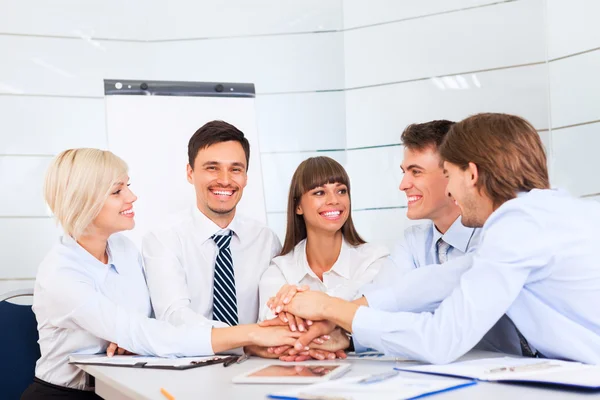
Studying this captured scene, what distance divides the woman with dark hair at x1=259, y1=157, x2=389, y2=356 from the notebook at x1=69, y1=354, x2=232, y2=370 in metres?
0.68

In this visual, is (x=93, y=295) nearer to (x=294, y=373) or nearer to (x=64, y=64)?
(x=294, y=373)

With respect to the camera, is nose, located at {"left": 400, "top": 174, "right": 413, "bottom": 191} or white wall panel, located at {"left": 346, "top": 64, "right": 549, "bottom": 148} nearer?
nose, located at {"left": 400, "top": 174, "right": 413, "bottom": 191}

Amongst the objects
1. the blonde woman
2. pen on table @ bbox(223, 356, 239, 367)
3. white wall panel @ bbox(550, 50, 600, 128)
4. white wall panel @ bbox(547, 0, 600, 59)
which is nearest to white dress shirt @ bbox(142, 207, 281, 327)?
the blonde woman

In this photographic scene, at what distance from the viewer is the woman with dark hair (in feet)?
8.54

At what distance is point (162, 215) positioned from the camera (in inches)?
132

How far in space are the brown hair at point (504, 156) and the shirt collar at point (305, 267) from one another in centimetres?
101

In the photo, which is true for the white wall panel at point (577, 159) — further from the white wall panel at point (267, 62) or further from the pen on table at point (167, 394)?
the pen on table at point (167, 394)

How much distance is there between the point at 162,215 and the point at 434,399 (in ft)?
7.80

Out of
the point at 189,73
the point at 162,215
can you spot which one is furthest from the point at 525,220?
the point at 189,73

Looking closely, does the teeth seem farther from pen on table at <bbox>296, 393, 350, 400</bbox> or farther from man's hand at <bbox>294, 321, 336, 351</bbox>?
pen on table at <bbox>296, 393, 350, 400</bbox>

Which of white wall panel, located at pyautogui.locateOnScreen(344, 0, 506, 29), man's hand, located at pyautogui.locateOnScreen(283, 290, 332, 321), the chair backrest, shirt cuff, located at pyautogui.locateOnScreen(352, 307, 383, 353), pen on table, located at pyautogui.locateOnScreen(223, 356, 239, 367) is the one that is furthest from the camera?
white wall panel, located at pyautogui.locateOnScreen(344, 0, 506, 29)

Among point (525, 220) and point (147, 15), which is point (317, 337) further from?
point (147, 15)

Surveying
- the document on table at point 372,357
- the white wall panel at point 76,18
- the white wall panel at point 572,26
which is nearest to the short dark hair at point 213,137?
the document on table at point 372,357

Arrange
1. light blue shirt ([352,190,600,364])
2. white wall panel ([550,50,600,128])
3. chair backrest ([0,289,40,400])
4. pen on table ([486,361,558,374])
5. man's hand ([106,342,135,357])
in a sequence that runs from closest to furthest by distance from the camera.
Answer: pen on table ([486,361,558,374]) < light blue shirt ([352,190,600,364]) < man's hand ([106,342,135,357]) < chair backrest ([0,289,40,400]) < white wall panel ([550,50,600,128])
